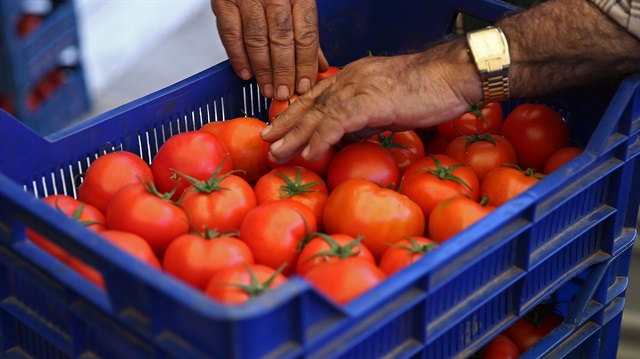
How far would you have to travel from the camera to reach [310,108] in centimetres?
157

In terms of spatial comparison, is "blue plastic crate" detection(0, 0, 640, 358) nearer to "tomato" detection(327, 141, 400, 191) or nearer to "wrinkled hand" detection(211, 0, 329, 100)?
"wrinkled hand" detection(211, 0, 329, 100)

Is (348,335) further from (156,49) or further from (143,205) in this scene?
(156,49)

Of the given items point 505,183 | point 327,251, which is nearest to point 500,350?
point 505,183

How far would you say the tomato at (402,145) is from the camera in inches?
64.7

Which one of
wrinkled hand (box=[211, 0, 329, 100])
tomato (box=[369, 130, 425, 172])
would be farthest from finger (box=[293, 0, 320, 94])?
tomato (box=[369, 130, 425, 172])

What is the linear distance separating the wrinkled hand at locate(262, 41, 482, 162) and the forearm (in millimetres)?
101

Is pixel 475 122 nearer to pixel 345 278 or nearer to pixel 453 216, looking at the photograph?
pixel 453 216

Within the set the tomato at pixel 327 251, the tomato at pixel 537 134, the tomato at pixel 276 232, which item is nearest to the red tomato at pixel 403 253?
the tomato at pixel 327 251

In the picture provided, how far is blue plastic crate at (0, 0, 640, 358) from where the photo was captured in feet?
3.23

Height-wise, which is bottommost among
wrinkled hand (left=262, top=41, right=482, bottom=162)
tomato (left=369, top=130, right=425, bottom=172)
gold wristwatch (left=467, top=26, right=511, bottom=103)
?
tomato (left=369, top=130, right=425, bottom=172)

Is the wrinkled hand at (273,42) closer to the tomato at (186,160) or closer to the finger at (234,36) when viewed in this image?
the finger at (234,36)

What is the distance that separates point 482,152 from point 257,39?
21.4 inches

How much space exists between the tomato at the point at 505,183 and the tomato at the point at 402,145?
0.62 ft

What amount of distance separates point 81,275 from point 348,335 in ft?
1.24
